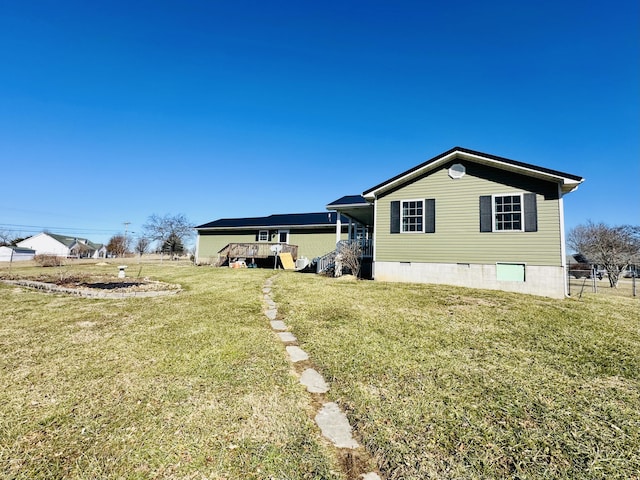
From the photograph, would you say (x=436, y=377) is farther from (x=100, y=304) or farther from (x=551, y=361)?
(x=100, y=304)

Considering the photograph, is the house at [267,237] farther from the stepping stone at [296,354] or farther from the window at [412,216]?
the stepping stone at [296,354]

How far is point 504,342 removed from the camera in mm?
4617

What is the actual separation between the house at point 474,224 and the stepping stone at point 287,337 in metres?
7.25

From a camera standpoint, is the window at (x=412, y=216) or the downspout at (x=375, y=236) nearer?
the window at (x=412, y=216)

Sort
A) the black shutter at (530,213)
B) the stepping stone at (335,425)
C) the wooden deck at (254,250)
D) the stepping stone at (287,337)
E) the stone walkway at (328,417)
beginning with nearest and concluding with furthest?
the stone walkway at (328,417) → the stepping stone at (335,425) → the stepping stone at (287,337) → the black shutter at (530,213) → the wooden deck at (254,250)

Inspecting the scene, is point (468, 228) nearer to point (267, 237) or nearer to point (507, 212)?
point (507, 212)

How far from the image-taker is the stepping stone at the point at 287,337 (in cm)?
463

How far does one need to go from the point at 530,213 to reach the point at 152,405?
11.6m

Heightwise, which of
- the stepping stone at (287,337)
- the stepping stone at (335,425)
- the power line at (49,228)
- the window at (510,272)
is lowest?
the stepping stone at (335,425)

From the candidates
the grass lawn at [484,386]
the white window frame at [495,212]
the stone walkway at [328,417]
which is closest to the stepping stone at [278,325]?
the grass lawn at [484,386]

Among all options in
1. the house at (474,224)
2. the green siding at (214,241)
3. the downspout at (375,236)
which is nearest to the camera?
the house at (474,224)

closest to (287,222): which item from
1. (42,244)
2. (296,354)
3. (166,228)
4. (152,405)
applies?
(296,354)

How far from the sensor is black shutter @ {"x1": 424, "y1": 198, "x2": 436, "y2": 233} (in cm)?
1073

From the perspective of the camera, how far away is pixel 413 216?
11141 mm
